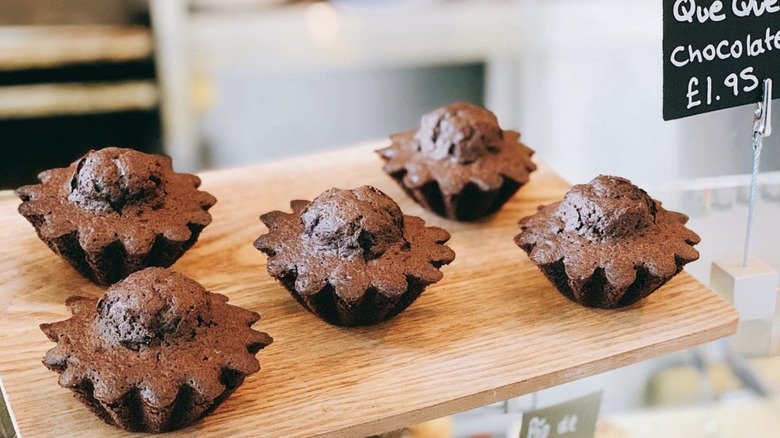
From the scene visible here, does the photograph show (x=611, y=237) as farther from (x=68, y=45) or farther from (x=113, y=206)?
(x=68, y=45)

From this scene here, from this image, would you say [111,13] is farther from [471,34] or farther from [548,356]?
[548,356]

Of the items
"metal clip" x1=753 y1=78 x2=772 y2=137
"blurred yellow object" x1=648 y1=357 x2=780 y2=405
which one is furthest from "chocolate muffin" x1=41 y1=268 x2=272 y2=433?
"metal clip" x1=753 y1=78 x2=772 y2=137

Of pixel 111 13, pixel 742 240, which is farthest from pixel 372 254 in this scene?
pixel 111 13

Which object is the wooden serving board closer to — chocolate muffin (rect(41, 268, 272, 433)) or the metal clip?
chocolate muffin (rect(41, 268, 272, 433))

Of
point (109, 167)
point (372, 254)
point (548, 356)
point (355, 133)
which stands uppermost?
point (109, 167)

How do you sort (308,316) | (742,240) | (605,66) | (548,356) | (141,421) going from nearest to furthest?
(141,421) → (548,356) → (308,316) → (742,240) → (605,66)

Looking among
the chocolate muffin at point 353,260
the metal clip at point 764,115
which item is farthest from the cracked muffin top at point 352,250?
the metal clip at point 764,115

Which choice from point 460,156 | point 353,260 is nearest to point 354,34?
point 460,156

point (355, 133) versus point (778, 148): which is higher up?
point (778, 148)
